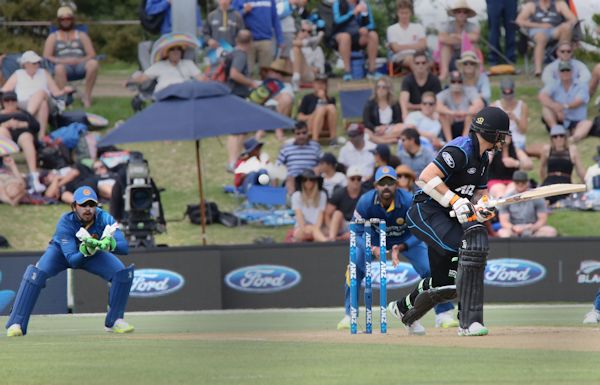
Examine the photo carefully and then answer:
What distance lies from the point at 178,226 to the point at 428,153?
3.84 metres

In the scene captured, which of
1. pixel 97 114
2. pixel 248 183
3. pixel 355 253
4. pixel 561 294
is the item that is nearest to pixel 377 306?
pixel 561 294

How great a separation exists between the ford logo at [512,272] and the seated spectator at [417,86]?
13.3 feet

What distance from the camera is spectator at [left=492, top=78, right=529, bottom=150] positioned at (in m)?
22.0

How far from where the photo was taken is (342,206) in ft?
64.1

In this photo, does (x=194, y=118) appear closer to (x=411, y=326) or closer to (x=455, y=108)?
(x=455, y=108)

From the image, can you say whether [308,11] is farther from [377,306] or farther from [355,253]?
[355,253]

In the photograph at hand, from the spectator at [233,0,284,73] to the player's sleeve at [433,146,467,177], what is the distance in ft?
39.3

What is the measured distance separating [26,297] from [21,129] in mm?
7883

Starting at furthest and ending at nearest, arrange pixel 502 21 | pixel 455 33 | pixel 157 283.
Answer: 1. pixel 502 21
2. pixel 455 33
3. pixel 157 283

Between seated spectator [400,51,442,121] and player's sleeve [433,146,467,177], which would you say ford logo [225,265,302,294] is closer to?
seated spectator [400,51,442,121]

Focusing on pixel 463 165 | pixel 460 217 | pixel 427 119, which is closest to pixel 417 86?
pixel 427 119

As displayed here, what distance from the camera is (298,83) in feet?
80.0

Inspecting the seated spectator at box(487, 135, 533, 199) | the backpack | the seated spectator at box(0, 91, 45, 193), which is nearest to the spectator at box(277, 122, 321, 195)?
the seated spectator at box(487, 135, 533, 199)

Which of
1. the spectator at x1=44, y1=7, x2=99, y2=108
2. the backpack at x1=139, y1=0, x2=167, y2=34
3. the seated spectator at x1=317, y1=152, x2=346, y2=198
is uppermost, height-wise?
the backpack at x1=139, y1=0, x2=167, y2=34
